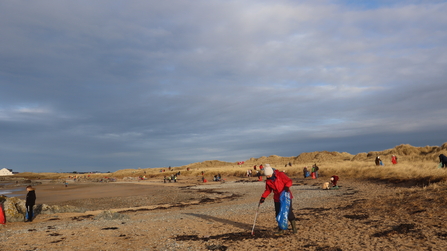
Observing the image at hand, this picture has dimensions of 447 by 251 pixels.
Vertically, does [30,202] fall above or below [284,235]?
above

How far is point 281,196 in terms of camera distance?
902 centimetres

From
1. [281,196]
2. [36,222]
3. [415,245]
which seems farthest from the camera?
[36,222]

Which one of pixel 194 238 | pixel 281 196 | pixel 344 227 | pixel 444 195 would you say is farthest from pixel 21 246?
pixel 444 195

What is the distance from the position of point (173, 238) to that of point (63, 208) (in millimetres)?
14315

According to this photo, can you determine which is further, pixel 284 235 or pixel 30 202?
pixel 30 202

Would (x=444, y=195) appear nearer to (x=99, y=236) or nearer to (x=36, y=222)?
(x=99, y=236)

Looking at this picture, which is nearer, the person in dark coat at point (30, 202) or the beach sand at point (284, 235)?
the beach sand at point (284, 235)

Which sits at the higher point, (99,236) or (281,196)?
(281,196)

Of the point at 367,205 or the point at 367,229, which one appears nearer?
the point at 367,229

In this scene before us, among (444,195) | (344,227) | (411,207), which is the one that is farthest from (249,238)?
(444,195)

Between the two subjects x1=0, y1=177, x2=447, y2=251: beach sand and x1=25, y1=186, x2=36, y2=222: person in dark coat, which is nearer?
x1=0, y1=177, x2=447, y2=251: beach sand

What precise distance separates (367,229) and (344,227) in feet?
2.72

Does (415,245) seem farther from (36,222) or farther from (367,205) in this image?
(36,222)

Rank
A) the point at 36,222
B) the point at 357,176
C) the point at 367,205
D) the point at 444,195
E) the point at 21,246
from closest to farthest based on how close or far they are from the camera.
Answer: the point at 21,246, the point at 444,195, the point at 367,205, the point at 36,222, the point at 357,176
